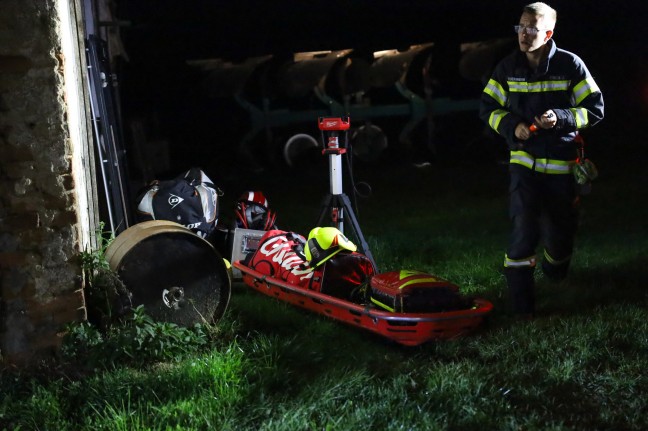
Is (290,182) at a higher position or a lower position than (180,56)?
lower

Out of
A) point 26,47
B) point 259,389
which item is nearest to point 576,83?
point 259,389

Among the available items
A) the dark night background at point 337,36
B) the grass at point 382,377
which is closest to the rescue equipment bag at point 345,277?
the grass at point 382,377

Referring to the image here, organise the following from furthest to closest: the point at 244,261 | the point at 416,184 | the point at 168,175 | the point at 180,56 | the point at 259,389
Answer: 1. the point at 180,56
2. the point at 168,175
3. the point at 416,184
4. the point at 244,261
5. the point at 259,389

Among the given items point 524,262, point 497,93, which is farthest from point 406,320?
point 497,93

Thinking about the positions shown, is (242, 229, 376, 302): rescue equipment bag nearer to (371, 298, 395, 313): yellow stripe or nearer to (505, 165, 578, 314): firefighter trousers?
(371, 298, 395, 313): yellow stripe

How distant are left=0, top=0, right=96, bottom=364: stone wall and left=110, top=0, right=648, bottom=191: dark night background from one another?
9.50m

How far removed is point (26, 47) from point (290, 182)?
24.0 ft

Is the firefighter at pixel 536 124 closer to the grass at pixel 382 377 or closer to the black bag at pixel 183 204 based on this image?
the grass at pixel 382 377

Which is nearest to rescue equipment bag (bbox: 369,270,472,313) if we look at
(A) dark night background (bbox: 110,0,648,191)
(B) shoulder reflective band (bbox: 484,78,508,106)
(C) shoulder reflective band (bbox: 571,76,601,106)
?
(B) shoulder reflective band (bbox: 484,78,508,106)

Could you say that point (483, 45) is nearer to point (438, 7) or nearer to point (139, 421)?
point (438, 7)

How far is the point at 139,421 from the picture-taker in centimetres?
376

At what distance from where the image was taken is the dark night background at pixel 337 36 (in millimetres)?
14258

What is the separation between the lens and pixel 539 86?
5152 millimetres

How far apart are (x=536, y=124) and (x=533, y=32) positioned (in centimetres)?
55
